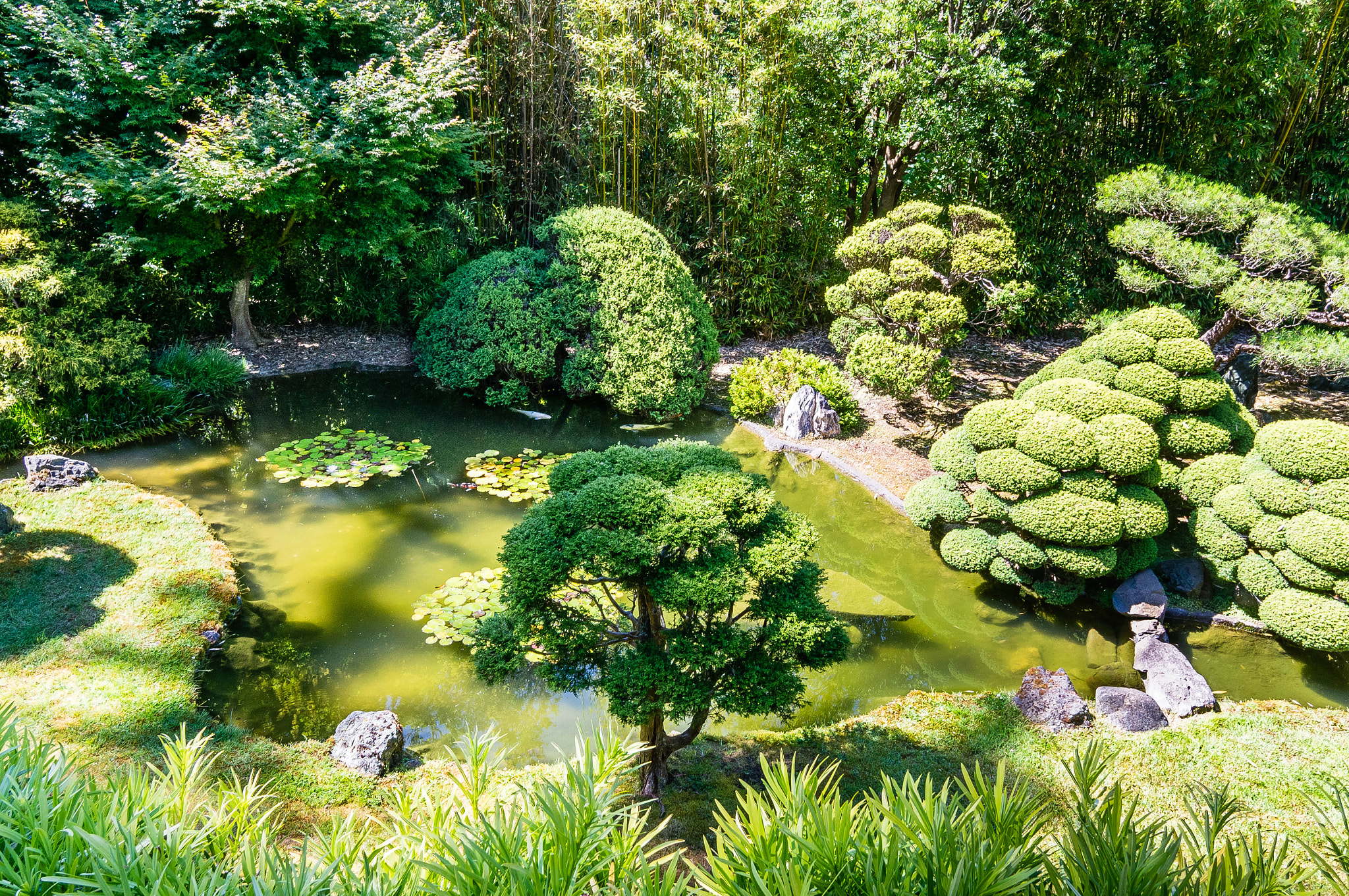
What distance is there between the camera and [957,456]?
6.59 metres

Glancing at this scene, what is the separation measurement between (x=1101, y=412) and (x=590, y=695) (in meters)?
4.46

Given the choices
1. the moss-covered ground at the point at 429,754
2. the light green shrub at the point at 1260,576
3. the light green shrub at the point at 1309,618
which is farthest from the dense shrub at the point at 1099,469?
the moss-covered ground at the point at 429,754

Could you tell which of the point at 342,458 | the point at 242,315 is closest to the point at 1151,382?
the point at 342,458

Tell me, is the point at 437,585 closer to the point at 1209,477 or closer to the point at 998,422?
the point at 998,422

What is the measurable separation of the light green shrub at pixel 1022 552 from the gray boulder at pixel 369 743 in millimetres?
4556

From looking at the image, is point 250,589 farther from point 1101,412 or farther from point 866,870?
point 1101,412

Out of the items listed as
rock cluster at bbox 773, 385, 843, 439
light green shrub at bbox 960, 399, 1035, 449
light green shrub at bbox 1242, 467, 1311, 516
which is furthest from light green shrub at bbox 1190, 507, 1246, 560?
rock cluster at bbox 773, 385, 843, 439

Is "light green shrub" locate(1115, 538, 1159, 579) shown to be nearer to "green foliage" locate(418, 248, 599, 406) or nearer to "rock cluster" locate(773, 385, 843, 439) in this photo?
"rock cluster" locate(773, 385, 843, 439)

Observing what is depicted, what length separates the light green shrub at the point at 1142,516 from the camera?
5.80 meters

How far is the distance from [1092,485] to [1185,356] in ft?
4.54

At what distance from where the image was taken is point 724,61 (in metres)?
10.2

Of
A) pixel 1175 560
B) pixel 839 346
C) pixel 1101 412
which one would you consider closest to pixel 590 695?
pixel 1101 412

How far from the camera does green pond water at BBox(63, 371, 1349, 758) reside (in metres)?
5.07

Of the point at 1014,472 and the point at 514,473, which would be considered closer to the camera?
the point at 1014,472
